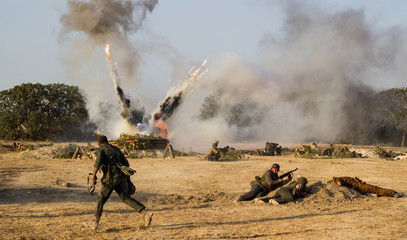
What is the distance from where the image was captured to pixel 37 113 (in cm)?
5147

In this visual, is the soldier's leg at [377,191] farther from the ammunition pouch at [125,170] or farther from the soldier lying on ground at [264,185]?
the ammunition pouch at [125,170]

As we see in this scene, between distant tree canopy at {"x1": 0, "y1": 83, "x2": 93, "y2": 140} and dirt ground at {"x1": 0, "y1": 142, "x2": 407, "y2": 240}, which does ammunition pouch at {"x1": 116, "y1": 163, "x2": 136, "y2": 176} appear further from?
distant tree canopy at {"x1": 0, "y1": 83, "x2": 93, "y2": 140}

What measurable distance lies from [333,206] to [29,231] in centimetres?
745

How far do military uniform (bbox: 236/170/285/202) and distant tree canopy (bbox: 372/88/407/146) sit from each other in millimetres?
44735

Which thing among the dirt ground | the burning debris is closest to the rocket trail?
the burning debris

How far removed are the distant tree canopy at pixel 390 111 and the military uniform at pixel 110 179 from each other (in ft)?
164

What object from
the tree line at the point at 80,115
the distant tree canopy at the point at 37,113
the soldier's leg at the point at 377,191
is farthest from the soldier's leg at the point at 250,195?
the distant tree canopy at the point at 37,113

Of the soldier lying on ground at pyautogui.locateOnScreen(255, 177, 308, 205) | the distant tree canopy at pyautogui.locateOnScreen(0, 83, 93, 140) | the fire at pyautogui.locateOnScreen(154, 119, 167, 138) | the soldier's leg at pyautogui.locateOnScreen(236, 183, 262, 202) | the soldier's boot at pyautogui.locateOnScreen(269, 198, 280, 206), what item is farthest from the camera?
the distant tree canopy at pyautogui.locateOnScreen(0, 83, 93, 140)

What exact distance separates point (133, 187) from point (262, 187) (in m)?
5.08

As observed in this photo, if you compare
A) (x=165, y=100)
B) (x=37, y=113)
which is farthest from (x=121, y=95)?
(x=37, y=113)

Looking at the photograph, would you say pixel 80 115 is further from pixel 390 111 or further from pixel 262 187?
pixel 262 187

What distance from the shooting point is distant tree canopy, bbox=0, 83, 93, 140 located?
5103 centimetres

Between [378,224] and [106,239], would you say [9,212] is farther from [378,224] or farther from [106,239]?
[378,224]

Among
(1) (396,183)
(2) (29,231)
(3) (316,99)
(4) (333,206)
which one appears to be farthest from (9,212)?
(3) (316,99)
